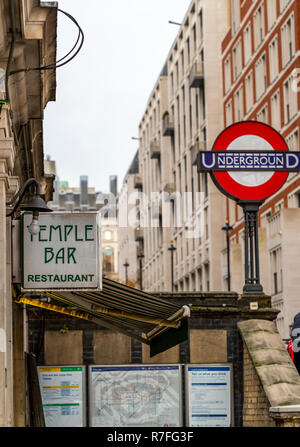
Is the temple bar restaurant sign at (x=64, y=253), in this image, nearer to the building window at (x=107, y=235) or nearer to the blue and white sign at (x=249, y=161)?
the blue and white sign at (x=249, y=161)

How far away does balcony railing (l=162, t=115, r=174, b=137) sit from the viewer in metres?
99.8

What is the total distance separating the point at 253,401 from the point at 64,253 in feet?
21.7

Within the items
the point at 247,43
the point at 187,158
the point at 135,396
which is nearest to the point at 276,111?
the point at 247,43

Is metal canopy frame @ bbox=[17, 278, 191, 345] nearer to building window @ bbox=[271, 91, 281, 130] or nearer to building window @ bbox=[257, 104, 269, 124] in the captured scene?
building window @ bbox=[271, 91, 281, 130]

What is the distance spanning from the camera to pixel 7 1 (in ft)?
38.9

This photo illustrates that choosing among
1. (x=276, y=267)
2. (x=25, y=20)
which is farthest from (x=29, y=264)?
(x=276, y=267)

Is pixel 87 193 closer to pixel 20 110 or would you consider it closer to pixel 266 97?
pixel 266 97

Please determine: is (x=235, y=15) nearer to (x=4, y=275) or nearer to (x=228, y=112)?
(x=228, y=112)

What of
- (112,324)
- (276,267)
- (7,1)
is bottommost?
(112,324)

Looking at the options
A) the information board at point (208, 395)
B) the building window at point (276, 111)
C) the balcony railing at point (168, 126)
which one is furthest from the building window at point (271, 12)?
the information board at point (208, 395)

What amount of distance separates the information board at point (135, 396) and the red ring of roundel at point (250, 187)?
16.4 ft

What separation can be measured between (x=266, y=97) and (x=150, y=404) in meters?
51.3

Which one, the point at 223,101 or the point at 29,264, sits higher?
the point at 223,101

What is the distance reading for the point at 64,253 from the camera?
13.7 m
